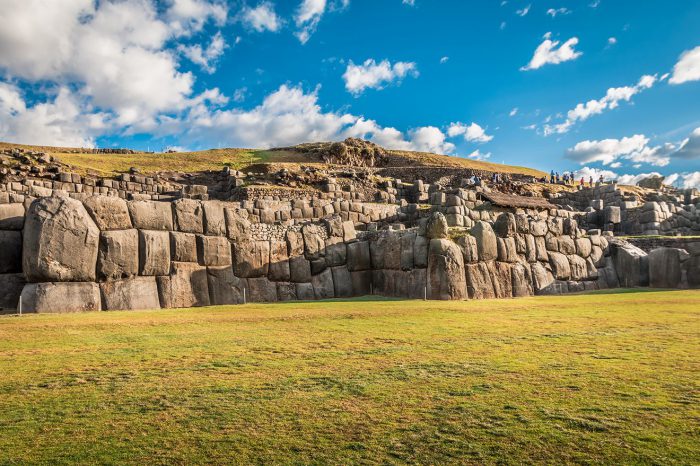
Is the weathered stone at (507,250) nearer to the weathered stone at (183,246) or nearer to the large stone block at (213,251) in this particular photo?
the large stone block at (213,251)

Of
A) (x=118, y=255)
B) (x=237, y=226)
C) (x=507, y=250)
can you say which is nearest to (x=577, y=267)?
(x=507, y=250)

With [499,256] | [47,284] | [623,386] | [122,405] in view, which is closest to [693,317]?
[623,386]

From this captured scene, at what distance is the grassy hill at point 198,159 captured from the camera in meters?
58.5

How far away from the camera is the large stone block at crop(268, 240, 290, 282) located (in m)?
21.5

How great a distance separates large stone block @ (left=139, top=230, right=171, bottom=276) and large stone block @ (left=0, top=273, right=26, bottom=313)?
12.6 feet

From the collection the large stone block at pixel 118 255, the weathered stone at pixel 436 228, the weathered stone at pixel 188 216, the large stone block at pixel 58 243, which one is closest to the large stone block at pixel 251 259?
the weathered stone at pixel 188 216

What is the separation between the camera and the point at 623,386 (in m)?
6.36

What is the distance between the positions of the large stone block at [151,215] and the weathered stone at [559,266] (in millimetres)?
18860

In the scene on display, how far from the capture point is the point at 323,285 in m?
22.4

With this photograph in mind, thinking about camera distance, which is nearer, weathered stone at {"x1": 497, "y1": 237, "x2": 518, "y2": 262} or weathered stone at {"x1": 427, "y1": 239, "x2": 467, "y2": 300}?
weathered stone at {"x1": 427, "y1": 239, "x2": 467, "y2": 300}

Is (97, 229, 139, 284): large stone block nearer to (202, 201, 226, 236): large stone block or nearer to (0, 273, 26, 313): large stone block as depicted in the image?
(0, 273, 26, 313): large stone block

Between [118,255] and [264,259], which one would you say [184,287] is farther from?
[264,259]

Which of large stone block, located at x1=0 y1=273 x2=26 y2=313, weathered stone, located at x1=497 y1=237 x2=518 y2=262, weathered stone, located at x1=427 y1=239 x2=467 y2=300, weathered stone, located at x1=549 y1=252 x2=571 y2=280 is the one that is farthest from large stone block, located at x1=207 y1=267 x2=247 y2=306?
weathered stone, located at x1=549 y1=252 x2=571 y2=280

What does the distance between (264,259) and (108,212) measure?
6.52 m
